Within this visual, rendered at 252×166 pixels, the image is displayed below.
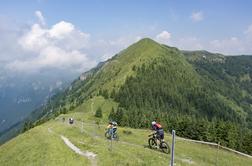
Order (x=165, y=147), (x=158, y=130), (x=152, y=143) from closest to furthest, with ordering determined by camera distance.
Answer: (x=158, y=130), (x=165, y=147), (x=152, y=143)

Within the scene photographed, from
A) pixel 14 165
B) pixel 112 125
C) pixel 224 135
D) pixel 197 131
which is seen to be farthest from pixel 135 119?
pixel 14 165

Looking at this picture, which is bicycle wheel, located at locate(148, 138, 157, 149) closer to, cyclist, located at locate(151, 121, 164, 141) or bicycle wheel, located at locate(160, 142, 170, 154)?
bicycle wheel, located at locate(160, 142, 170, 154)

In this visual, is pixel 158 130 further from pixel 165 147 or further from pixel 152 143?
pixel 152 143

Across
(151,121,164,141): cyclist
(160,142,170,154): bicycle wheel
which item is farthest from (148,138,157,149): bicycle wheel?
(151,121,164,141): cyclist

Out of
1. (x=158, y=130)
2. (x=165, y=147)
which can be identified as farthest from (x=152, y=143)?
(x=158, y=130)

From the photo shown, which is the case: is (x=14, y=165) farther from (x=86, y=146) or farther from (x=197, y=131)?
(x=197, y=131)

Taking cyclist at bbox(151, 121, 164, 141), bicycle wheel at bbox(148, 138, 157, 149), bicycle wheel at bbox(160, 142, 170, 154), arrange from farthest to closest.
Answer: bicycle wheel at bbox(148, 138, 157, 149), bicycle wheel at bbox(160, 142, 170, 154), cyclist at bbox(151, 121, 164, 141)

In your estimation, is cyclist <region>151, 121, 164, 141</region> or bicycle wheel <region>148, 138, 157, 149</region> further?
bicycle wheel <region>148, 138, 157, 149</region>

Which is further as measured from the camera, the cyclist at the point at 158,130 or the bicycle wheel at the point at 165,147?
the bicycle wheel at the point at 165,147

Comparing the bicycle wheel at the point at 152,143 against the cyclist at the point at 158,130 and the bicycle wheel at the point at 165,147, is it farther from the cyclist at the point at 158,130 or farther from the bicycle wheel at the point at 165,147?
the cyclist at the point at 158,130

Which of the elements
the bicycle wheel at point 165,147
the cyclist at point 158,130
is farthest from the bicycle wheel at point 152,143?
the cyclist at point 158,130

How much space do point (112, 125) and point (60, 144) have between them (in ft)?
35.0

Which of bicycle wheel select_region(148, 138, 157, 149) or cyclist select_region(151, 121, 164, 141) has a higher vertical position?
cyclist select_region(151, 121, 164, 141)

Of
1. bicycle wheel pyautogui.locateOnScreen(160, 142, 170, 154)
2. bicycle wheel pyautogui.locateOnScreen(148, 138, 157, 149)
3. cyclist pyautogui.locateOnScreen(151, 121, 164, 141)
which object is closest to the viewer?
cyclist pyautogui.locateOnScreen(151, 121, 164, 141)
